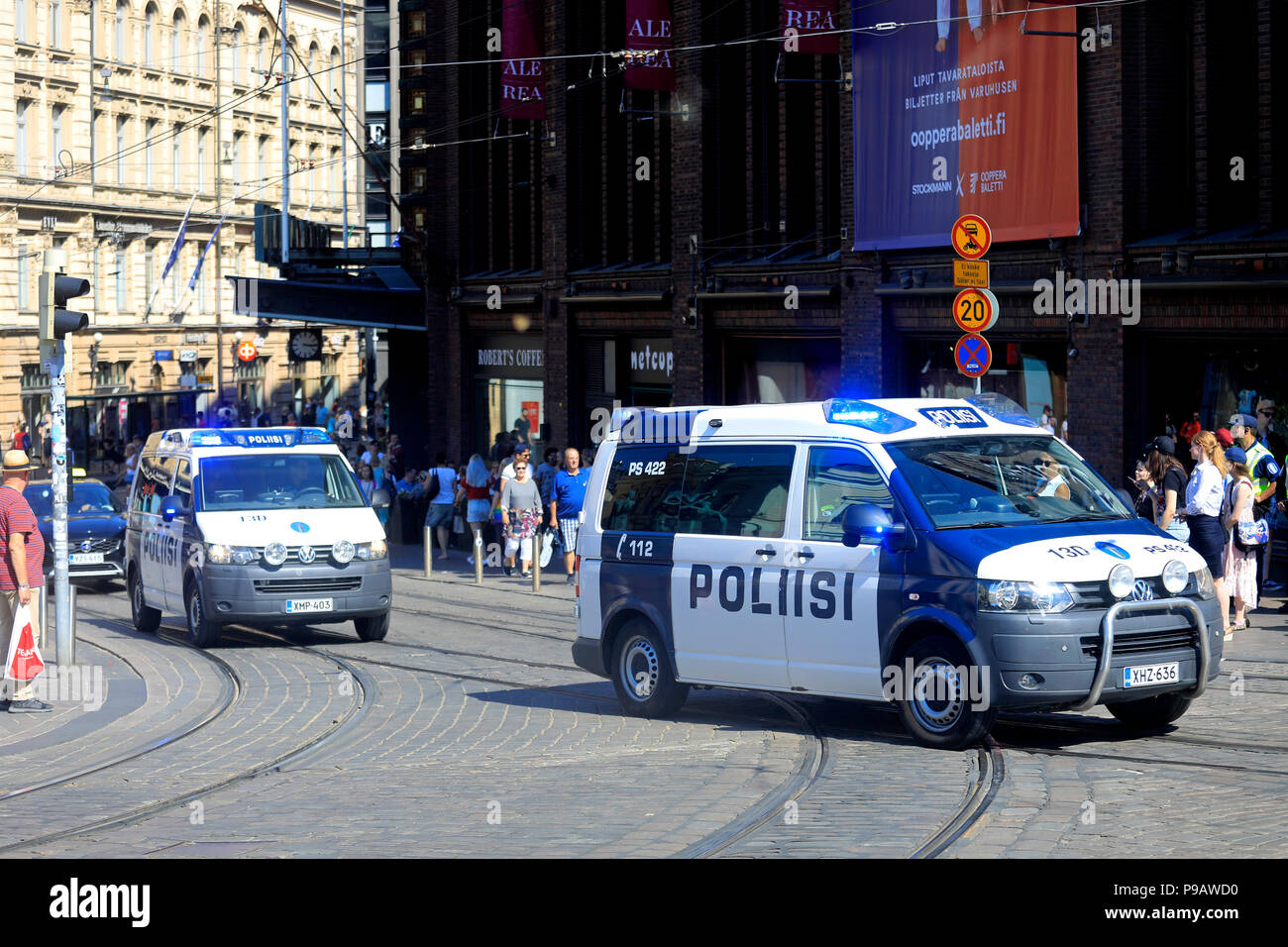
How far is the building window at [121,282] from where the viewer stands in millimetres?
62938

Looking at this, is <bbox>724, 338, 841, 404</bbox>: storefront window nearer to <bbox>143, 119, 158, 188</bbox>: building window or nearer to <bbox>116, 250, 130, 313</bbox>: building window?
<bbox>116, 250, 130, 313</bbox>: building window

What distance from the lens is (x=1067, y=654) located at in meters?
9.73

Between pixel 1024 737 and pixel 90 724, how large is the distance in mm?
6644

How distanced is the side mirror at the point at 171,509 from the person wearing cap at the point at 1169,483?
943 centimetres

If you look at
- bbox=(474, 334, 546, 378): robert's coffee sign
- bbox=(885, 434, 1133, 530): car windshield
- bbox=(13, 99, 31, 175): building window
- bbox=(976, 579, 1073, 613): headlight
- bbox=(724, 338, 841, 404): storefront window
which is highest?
bbox=(13, 99, 31, 175): building window

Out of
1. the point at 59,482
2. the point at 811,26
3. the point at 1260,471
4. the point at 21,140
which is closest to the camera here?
the point at 59,482

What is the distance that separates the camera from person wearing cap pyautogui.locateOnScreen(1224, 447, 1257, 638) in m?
15.5

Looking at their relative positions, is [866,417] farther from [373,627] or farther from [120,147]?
[120,147]

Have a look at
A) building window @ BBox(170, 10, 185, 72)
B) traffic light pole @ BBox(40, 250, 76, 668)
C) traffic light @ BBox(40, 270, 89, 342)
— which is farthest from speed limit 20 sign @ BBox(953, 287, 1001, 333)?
building window @ BBox(170, 10, 185, 72)

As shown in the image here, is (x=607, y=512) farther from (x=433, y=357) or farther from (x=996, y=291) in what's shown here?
(x=433, y=357)

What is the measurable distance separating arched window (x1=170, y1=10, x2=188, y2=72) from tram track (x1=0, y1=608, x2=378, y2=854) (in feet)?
182

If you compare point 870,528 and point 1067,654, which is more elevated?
point 870,528

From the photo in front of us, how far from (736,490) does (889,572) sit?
151 centimetres

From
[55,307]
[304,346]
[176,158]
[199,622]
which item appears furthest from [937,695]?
[176,158]
